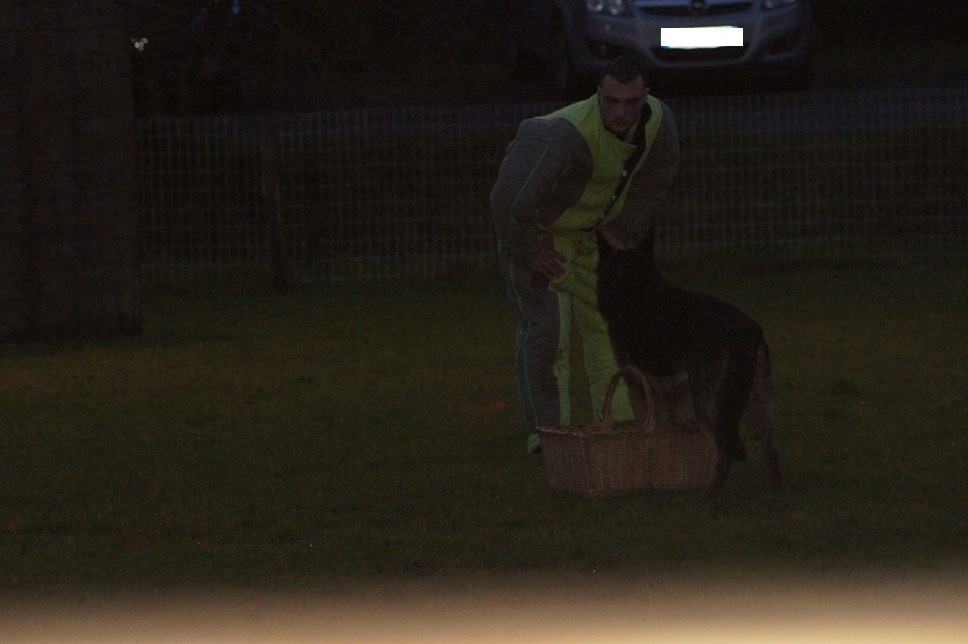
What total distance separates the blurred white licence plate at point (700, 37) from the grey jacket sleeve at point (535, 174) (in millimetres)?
8216

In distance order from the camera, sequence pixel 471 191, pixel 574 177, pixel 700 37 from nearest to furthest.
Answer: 1. pixel 574 177
2. pixel 471 191
3. pixel 700 37

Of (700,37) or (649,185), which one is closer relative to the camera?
(649,185)

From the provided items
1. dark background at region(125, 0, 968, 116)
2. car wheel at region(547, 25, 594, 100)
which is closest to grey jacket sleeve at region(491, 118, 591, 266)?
dark background at region(125, 0, 968, 116)

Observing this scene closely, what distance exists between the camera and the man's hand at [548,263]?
21.1 feet

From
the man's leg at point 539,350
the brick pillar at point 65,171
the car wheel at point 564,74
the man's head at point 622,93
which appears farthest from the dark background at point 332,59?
the man's head at point 622,93

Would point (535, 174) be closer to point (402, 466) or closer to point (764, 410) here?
point (764, 410)

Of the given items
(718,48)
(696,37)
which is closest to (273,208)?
(696,37)

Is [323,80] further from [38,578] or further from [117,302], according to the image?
[38,578]

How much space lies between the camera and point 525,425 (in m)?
7.06

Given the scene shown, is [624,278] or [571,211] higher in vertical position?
[571,211]

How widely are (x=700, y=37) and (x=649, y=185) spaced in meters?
8.04

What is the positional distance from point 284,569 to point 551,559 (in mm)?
843

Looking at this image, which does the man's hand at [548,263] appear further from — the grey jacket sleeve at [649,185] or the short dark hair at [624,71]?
the short dark hair at [624,71]

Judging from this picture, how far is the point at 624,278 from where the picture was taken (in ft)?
20.6
